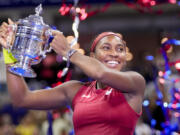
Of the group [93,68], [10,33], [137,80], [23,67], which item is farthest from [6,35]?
[137,80]

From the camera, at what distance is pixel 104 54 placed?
262 centimetres

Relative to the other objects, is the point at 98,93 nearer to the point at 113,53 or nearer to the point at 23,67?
the point at 113,53

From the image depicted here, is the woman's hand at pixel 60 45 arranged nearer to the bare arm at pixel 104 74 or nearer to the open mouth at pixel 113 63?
the bare arm at pixel 104 74

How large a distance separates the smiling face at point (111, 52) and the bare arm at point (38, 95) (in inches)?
8.8

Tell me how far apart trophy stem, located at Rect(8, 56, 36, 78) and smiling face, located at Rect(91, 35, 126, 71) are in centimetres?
42

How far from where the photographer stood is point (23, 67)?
7.89 feet

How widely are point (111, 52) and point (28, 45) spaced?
1.51 feet

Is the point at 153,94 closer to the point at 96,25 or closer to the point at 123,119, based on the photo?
the point at 123,119

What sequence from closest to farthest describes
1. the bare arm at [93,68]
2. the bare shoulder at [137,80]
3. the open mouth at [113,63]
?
the bare arm at [93,68] → the bare shoulder at [137,80] → the open mouth at [113,63]

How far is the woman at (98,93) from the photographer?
221cm

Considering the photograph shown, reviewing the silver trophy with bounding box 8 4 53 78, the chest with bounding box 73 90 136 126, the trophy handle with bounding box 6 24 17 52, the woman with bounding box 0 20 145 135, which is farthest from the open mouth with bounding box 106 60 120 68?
the trophy handle with bounding box 6 24 17 52

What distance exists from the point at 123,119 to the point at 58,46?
0.52 m

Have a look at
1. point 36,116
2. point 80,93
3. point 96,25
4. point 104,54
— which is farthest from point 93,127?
point 96,25

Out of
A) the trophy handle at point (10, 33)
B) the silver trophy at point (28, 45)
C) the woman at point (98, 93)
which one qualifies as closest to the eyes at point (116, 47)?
the woman at point (98, 93)
